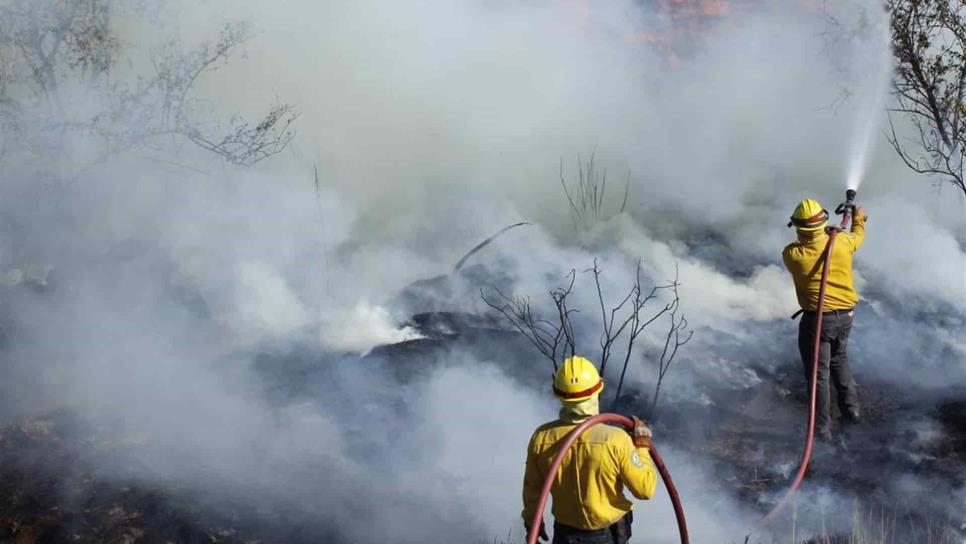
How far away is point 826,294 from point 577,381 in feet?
9.43

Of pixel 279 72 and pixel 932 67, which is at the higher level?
pixel 279 72

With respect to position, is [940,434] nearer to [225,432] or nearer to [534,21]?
[225,432]

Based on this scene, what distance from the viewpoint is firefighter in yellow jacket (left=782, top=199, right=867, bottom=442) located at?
18.5ft

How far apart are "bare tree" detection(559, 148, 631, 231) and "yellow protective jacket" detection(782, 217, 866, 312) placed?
4.56 m

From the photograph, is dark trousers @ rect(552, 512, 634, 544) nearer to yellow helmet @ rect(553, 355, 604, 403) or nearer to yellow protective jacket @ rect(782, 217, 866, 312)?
yellow helmet @ rect(553, 355, 604, 403)

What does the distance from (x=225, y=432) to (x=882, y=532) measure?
4.15 meters

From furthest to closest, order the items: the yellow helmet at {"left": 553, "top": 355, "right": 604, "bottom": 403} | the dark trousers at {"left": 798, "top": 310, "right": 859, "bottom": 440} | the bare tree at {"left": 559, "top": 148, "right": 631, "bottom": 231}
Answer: the bare tree at {"left": 559, "top": 148, "right": 631, "bottom": 231}
the dark trousers at {"left": 798, "top": 310, "right": 859, "bottom": 440}
the yellow helmet at {"left": 553, "top": 355, "right": 604, "bottom": 403}

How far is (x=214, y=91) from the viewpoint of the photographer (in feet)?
35.3

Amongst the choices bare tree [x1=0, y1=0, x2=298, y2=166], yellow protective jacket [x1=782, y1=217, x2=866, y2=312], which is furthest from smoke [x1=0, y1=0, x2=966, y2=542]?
yellow protective jacket [x1=782, y1=217, x2=866, y2=312]

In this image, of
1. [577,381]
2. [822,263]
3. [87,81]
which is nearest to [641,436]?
[577,381]

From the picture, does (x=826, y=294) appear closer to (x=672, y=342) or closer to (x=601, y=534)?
(x=672, y=342)

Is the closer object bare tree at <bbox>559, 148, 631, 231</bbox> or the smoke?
the smoke

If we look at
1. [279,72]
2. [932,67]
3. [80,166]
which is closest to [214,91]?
[279,72]

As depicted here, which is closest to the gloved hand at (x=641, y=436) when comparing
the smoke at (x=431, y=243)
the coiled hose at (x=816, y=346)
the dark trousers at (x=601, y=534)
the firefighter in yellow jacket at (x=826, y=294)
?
the dark trousers at (x=601, y=534)
